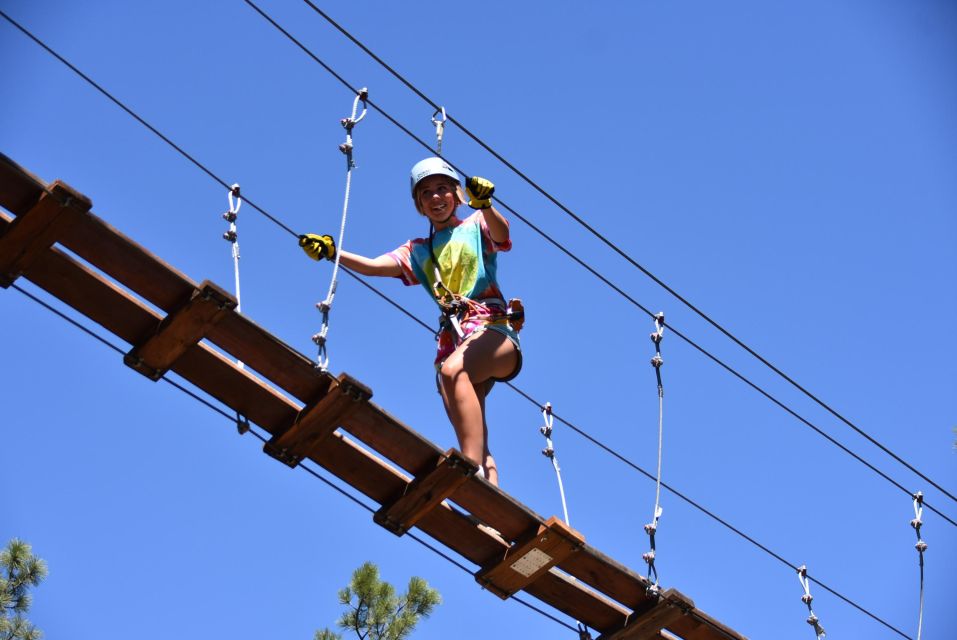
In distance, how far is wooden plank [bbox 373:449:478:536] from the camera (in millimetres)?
5438

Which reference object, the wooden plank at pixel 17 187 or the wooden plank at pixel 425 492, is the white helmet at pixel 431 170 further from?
the wooden plank at pixel 17 187

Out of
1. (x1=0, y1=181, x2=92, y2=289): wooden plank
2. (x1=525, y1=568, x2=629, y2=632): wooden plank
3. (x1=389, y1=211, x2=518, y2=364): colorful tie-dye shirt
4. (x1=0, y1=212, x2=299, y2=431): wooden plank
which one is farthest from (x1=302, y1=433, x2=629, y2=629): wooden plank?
(x1=0, y1=181, x2=92, y2=289): wooden plank

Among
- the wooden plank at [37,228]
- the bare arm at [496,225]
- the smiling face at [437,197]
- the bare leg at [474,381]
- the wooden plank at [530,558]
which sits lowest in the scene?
the wooden plank at [37,228]

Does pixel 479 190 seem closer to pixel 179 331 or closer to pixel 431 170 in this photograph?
pixel 431 170

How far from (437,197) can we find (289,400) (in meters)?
1.47

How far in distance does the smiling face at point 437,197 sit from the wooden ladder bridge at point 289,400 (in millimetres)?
1403

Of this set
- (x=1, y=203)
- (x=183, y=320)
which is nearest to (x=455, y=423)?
(x=183, y=320)

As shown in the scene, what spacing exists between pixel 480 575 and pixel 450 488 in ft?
1.87

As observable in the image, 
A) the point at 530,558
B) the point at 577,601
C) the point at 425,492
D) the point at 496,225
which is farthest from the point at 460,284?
the point at 577,601

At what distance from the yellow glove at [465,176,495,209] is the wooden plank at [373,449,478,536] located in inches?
42.2

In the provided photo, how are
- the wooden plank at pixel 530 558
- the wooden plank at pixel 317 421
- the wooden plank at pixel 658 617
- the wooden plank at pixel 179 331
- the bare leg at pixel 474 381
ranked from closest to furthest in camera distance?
1. the wooden plank at pixel 179 331
2. the wooden plank at pixel 317 421
3. the wooden plank at pixel 530 558
4. the bare leg at pixel 474 381
5. the wooden plank at pixel 658 617

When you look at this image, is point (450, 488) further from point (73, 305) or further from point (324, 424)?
point (73, 305)

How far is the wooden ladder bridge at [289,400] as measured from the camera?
496cm

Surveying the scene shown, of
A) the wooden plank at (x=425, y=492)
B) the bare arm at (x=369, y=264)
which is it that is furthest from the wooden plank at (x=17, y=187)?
the wooden plank at (x=425, y=492)
